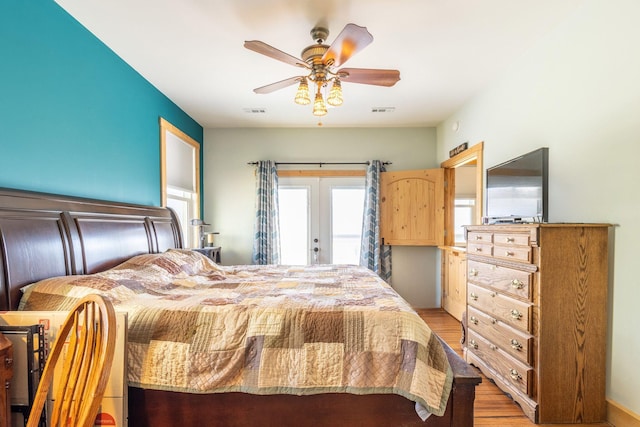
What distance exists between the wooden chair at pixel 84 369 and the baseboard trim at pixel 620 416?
2.65 m

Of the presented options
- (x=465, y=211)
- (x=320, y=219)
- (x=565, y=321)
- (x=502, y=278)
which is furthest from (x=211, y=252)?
(x=465, y=211)

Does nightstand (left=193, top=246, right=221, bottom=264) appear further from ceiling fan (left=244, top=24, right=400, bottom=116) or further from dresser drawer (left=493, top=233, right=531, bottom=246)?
dresser drawer (left=493, top=233, right=531, bottom=246)

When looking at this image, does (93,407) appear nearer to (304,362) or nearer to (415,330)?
(304,362)

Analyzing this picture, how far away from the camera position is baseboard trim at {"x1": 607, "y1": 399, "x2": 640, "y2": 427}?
1710 mm

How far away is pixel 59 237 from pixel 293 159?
3151mm

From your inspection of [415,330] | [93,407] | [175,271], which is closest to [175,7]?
[175,271]

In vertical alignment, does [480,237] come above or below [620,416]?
above

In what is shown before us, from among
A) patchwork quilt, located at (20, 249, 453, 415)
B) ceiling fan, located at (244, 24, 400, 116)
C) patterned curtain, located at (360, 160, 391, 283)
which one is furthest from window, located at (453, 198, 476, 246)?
patchwork quilt, located at (20, 249, 453, 415)

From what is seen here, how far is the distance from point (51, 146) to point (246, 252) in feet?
9.51

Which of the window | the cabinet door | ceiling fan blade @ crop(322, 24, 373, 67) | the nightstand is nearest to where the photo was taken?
ceiling fan blade @ crop(322, 24, 373, 67)

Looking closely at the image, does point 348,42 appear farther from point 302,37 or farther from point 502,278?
point 502,278

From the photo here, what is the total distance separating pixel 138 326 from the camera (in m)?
1.44

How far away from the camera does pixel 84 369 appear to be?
42.1 inches

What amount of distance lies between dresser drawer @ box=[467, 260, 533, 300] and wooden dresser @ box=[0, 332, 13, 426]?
2.66 meters
